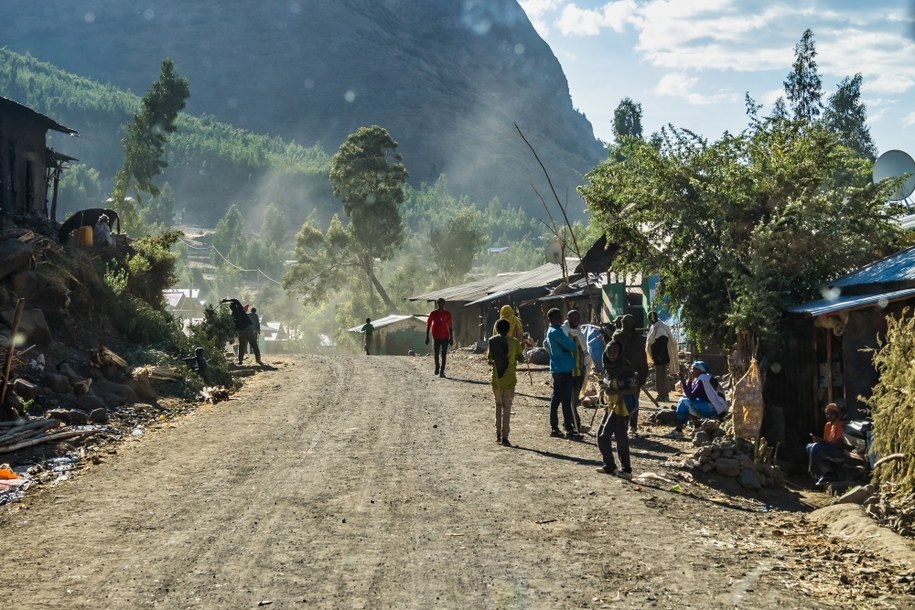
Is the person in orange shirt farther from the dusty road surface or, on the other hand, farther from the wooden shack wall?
the wooden shack wall

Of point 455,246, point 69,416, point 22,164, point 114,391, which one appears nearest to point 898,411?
point 69,416

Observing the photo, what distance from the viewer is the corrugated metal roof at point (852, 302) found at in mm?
12977

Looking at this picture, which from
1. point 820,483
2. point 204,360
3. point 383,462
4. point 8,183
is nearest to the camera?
point 383,462

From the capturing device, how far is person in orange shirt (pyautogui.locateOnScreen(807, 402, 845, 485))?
522 inches

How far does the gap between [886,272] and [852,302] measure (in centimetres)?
185

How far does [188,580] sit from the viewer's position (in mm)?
7113

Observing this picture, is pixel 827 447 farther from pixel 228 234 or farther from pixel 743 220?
pixel 228 234

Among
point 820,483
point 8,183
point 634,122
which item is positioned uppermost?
point 634,122

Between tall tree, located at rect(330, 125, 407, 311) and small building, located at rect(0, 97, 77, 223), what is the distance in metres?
33.0

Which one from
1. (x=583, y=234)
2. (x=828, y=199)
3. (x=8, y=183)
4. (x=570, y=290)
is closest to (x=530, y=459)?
(x=828, y=199)

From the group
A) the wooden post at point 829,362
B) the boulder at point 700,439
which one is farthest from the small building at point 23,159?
the wooden post at point 829,362

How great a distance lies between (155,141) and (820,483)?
49926 millimetres

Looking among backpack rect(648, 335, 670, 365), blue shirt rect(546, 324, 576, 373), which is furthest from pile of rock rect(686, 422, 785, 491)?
backpack rect(648, 335, 670, 365)

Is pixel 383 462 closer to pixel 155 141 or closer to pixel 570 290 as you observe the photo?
pixel 570 290
